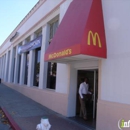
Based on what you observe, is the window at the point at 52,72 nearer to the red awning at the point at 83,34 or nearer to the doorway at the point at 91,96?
the doorway at the point at 91,96

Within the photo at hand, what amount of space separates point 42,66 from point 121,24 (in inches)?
286

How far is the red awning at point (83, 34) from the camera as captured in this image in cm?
580

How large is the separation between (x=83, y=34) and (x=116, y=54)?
1.34 m

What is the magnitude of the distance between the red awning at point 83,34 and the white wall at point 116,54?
0.27 meters

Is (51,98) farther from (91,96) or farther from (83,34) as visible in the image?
(83,34)

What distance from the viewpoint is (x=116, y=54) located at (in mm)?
6016

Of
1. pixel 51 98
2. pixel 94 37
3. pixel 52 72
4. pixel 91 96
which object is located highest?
pixel 94 37

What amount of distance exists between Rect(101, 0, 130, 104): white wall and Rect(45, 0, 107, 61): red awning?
0.27 m

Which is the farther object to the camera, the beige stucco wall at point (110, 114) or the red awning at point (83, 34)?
the red awning at point (83, 34)

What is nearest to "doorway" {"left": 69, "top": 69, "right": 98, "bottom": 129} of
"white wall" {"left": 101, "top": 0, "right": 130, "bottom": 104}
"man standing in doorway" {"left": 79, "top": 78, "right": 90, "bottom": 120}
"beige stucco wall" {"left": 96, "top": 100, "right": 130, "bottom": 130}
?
"man standing in doorway" {"left": 79, "top": 78, "right": 90, "bottom": 120}

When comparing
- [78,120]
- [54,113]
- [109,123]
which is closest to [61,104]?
[54,113]

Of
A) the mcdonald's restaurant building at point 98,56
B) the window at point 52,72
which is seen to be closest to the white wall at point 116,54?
the mcdonald's restaurant building at point 98,56

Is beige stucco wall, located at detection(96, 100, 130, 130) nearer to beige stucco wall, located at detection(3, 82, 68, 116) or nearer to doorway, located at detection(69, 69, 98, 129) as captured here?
doorway, located at detection(69, 69, 98, 129)

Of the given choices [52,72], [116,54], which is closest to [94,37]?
[116,54]
